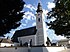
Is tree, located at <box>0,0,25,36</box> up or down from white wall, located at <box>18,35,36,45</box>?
down

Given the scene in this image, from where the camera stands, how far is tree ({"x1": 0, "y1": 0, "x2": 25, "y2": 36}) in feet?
69.2

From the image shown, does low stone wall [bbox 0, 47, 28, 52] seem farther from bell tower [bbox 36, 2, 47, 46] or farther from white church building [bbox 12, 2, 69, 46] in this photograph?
bell tower [bbox 36, 2, 47, 46]

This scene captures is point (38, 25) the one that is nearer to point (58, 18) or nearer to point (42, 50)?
point (42, 50)

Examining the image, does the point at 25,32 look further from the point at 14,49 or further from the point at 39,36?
the point at 14,49

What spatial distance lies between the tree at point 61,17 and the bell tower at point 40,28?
4638cm

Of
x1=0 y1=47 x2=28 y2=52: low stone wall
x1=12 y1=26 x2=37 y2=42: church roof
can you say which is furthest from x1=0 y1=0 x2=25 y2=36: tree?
x1=12 y1=26 x2=37 y2=42: church roof

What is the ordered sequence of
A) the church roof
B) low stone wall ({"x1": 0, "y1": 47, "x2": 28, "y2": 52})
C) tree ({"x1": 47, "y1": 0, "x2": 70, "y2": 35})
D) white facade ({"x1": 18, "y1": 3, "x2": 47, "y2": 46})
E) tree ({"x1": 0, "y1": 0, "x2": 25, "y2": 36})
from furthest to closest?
1. the church roof
2. white facade ({"x1": 18, "y1": 3, "x2": 47, "y2": 46})
3. low stone wall ({"x1": 0, "y1": 47, "x2": 28, "y2": 52})
4. tree ({"x1": 47, "y1": 0, "x2": 70, "y2": 35})
5. tree ({"x1": 0, "y1": 0, "x2": 25, "y2": 36})

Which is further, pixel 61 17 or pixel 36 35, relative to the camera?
pixel 36 35

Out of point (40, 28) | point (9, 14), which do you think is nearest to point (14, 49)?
point (9, 14)

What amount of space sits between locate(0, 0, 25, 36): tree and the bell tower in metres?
48.7

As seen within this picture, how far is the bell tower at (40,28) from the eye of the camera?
72375mm

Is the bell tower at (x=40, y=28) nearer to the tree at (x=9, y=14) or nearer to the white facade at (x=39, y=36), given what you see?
the white facade at (x=39, y=36)

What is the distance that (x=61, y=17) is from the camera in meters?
24.0

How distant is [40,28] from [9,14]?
5335cm
